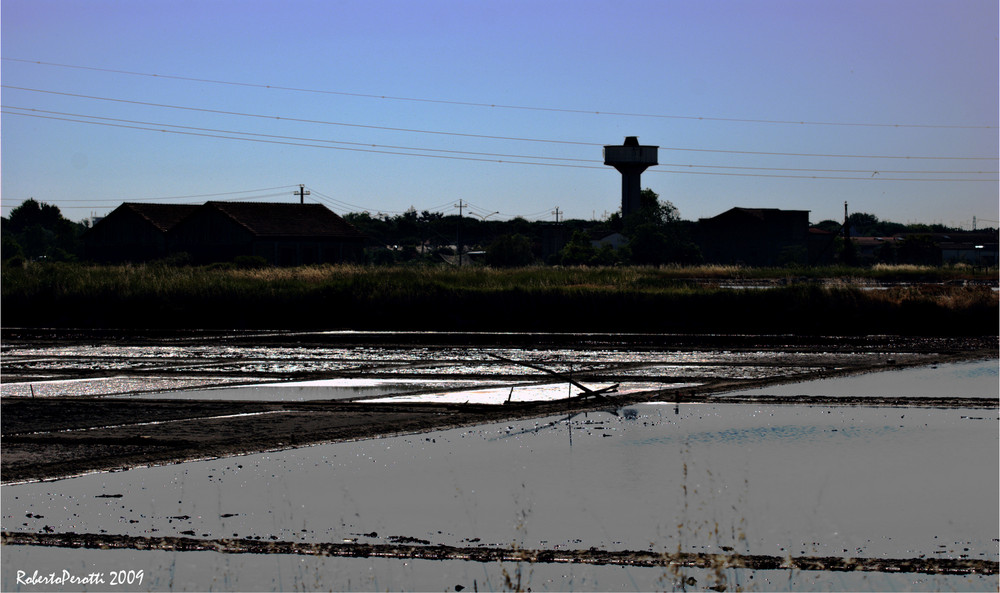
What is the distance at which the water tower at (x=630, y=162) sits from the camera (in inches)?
3947

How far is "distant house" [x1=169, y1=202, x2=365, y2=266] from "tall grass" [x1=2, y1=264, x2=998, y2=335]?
31.3m

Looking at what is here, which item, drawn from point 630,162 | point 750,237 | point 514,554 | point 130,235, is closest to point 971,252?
point 750,237

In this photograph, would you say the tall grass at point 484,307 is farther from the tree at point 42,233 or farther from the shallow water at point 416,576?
the tree at point 42,233

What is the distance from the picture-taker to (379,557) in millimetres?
6750

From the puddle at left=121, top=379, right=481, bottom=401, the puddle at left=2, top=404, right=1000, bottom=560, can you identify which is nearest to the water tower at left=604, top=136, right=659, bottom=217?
the puddle at left=121, top=379, right=481, bottom=401

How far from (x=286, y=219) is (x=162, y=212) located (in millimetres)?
9347

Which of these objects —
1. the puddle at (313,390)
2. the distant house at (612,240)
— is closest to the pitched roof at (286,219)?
the distant house at (612,240)

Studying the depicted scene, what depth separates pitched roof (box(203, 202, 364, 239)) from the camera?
65.1m

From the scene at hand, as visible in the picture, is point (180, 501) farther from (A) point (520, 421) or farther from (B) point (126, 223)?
(B) point (126, 223)

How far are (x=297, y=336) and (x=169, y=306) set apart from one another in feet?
20.6

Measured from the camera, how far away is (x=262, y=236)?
2506 inches

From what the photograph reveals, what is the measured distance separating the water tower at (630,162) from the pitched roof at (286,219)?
3759cm

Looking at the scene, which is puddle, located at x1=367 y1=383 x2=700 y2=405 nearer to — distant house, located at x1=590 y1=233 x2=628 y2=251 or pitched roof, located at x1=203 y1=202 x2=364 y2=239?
pitched roof, located at x1=203 y1=202 x2=364 y2=239

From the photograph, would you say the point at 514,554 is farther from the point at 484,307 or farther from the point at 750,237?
the point at 750,237
